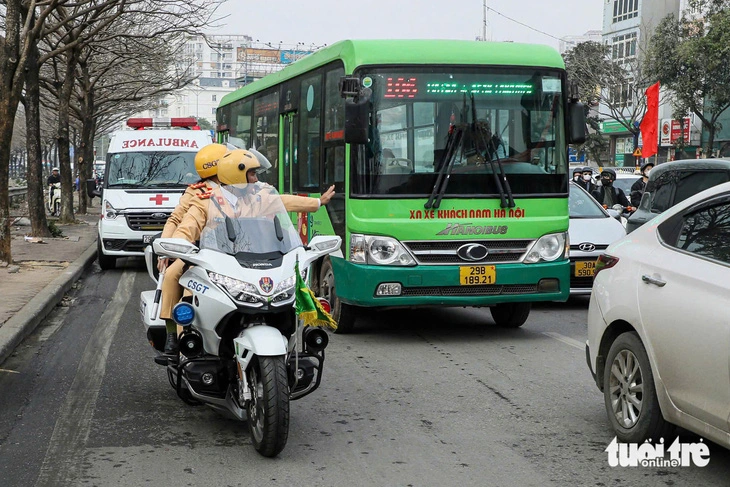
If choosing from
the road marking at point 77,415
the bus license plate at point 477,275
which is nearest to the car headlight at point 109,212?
the road marking at point 77,415

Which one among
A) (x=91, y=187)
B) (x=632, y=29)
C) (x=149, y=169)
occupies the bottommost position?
(x=91, y=187)

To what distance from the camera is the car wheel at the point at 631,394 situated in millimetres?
5449

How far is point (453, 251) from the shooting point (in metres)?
9.52

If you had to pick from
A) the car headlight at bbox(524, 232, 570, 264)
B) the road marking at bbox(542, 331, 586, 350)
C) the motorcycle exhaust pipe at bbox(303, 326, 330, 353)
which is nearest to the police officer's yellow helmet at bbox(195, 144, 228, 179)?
the motorcycle exhaust pipe at bbox(303, 326, 330, 353)

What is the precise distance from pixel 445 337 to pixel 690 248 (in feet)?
15.9

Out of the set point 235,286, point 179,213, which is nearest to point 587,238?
point 179,213

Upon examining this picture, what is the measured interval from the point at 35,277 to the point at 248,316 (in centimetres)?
1015

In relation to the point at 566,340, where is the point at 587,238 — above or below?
above

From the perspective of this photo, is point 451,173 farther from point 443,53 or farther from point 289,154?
point 289,154

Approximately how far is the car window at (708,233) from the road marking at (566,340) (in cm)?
401

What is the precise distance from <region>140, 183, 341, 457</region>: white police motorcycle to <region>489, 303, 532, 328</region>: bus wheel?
479 centimetres

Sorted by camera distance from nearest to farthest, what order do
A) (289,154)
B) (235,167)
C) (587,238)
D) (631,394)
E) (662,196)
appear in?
(631,394), (235,167), (662,196), (587,238), (289,154)

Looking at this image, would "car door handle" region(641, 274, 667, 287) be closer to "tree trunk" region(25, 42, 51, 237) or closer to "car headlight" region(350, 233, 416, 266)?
"car headlight" region(350, 233, 416, 266)

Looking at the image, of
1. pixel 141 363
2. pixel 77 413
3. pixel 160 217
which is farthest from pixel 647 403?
pixel 160 217
